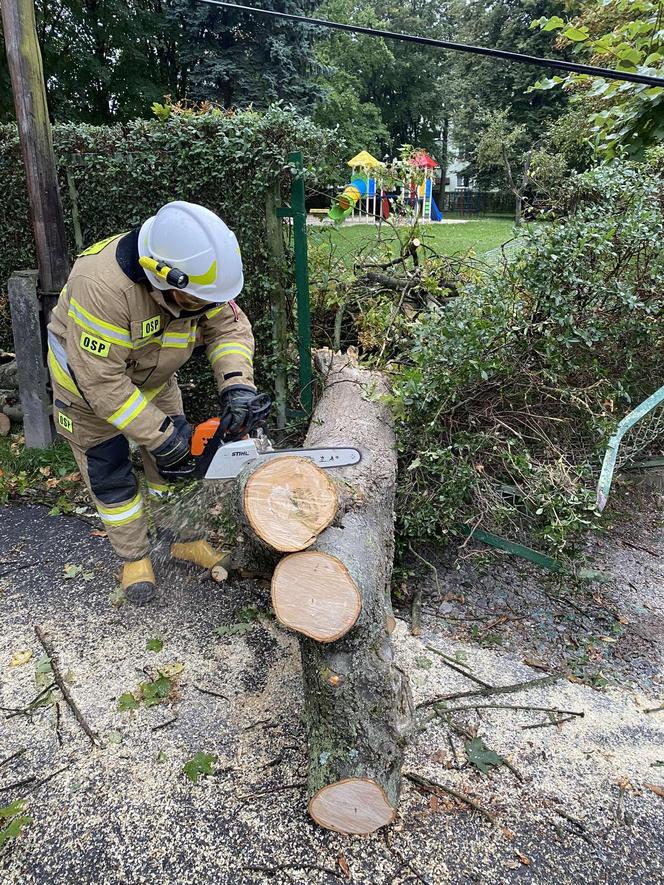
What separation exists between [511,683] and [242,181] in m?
3.47

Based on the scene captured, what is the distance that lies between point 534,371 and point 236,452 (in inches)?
66.8

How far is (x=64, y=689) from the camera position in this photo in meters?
2.50

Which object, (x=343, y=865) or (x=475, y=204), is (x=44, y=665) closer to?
(x=343, y=865)

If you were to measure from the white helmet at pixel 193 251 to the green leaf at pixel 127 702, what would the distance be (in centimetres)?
175

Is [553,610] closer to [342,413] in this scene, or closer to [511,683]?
[511,683]

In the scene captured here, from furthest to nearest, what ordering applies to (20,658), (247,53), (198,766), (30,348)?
1. (247,53)
2. (30,348)
3. (20,658)
4. (198,766)

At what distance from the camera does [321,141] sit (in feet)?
12.7

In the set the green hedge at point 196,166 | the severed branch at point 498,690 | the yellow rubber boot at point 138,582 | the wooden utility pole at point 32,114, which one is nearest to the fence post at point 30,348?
the wooden utility pole at point 32,114

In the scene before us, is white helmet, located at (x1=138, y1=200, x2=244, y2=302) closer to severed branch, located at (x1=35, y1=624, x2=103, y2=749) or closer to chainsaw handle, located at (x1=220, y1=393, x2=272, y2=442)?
chainsaw handle, located at (x1=220, y1=393, x2=272, y2=442)

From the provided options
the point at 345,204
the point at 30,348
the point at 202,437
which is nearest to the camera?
the point at 202,437

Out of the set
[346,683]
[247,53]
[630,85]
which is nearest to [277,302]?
[630,85]

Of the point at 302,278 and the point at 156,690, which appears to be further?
the point at 302,278

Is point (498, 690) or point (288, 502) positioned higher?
point (288, 502)

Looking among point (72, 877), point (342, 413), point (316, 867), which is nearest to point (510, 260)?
point (342, 413)
